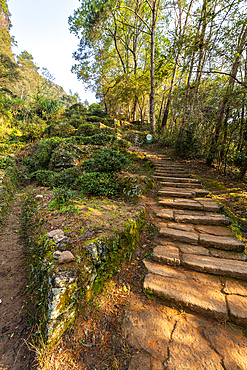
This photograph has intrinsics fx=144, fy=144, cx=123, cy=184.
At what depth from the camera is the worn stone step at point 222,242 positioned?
237 cm

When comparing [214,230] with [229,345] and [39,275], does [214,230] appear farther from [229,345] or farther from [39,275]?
[39,275]

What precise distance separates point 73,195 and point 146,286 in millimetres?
2719

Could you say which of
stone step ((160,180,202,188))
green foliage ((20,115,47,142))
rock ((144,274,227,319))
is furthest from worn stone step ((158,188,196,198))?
green foliage ((20,115,47,142))

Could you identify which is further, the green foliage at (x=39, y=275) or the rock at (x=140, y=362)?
the green foliage at (x=39, y=275)

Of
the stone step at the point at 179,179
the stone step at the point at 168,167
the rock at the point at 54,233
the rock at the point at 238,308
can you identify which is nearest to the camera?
the rock at the point at 238,308

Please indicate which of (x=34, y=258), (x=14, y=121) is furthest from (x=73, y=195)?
(x=14, y=121)

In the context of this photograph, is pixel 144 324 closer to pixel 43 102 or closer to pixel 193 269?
pixel 193 269

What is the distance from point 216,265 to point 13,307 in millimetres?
2860

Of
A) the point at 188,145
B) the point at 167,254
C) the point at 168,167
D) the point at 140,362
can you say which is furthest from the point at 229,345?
the point at 188,145

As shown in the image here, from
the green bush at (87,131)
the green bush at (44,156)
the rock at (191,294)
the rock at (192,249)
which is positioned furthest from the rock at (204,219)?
the green bush at (87,131)

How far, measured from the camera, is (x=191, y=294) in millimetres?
1799

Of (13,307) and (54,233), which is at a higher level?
(54,233)

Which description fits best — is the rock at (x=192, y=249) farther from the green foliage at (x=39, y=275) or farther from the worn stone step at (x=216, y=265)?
the green foliage at (x=39, y=275)

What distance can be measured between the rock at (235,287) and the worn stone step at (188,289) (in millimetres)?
83
